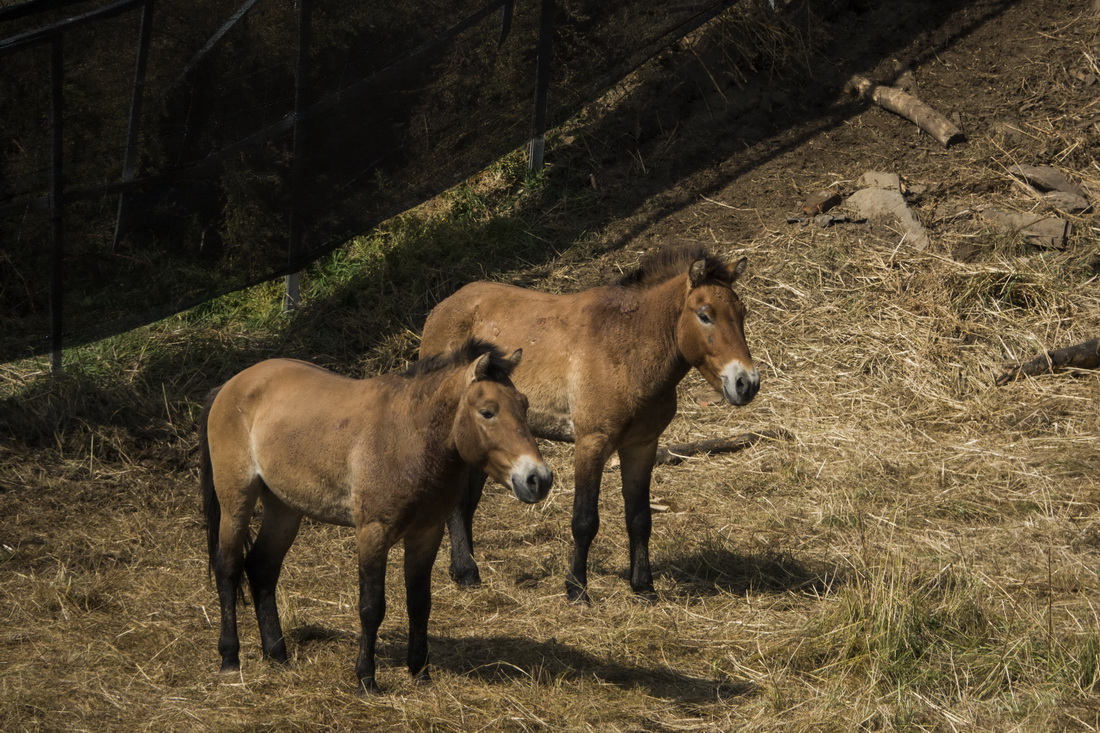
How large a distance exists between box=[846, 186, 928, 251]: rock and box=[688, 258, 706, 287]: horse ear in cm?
455

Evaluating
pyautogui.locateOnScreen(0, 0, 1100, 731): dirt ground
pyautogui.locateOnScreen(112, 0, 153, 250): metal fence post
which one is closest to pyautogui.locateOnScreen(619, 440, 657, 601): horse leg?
pyautogui.locateOnScreen(0, 0, 1100, 731): dirt ground

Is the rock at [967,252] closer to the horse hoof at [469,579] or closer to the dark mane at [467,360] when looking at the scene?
the horse hoof at [469,579]

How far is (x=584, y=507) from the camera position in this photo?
644 cm

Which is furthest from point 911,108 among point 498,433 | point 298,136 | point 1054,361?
point 498,433

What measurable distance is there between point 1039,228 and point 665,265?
4989mm

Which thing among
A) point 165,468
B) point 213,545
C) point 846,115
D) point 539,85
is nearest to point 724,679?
point 213,545

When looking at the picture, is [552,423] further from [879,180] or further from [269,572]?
[879,180]

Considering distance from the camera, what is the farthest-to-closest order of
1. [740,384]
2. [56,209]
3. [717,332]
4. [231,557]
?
1. [56,209]
2. [717,332]
3. [740,384]
4. [231,557]

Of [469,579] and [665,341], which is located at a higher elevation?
[665,341]

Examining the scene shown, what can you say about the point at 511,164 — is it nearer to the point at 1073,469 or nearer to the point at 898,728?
the point at 1073,469

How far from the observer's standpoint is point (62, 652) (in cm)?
557

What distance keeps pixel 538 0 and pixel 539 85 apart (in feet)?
2.58

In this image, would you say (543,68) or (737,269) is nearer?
(737,269)

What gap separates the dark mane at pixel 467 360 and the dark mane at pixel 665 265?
5.84ft
